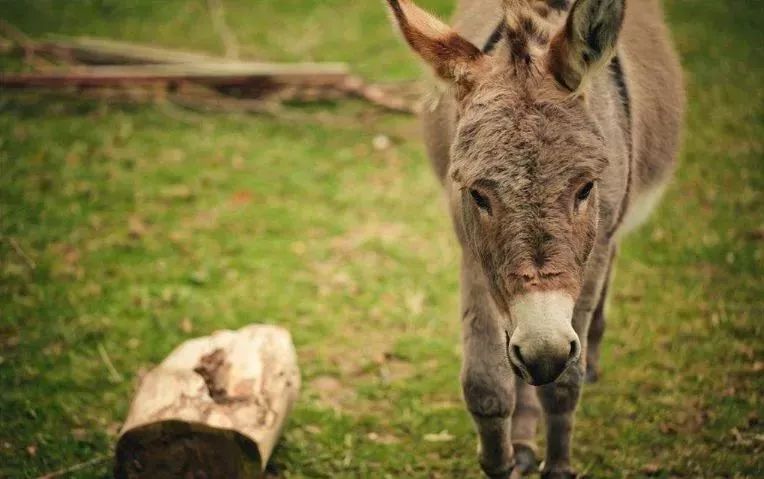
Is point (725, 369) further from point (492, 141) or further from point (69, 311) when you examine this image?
point (69, 311)

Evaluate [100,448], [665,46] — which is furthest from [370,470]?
[665,46]

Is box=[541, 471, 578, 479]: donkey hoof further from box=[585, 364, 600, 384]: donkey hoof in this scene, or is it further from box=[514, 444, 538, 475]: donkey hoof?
box=[585, 364, 600, 384]: donkey hoof

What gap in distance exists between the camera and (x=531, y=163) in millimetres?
2074

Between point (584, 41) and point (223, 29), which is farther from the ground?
point (584, 41)

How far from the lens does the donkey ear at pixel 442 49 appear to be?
7.64 feet

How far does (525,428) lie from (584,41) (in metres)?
1.95

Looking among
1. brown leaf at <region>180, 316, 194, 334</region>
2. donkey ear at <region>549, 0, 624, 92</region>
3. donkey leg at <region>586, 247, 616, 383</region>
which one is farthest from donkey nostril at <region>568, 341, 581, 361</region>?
brown leaf at <region>180, 316, 194, 334</region>

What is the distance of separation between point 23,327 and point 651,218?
4.41m

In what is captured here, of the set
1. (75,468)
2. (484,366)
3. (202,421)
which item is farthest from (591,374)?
(75,468)

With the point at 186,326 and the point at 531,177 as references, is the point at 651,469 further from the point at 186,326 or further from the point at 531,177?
the point at 186,326

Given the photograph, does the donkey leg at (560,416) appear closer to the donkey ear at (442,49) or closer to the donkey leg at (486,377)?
the donkey leg at (486,377)

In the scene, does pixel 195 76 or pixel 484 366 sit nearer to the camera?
pixel 484 366

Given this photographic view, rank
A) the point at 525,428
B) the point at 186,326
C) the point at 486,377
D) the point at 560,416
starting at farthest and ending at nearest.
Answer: the point at 186,326, the point at 525,428, the point at 560,416, the point at 486,377

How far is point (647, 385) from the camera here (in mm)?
3902
